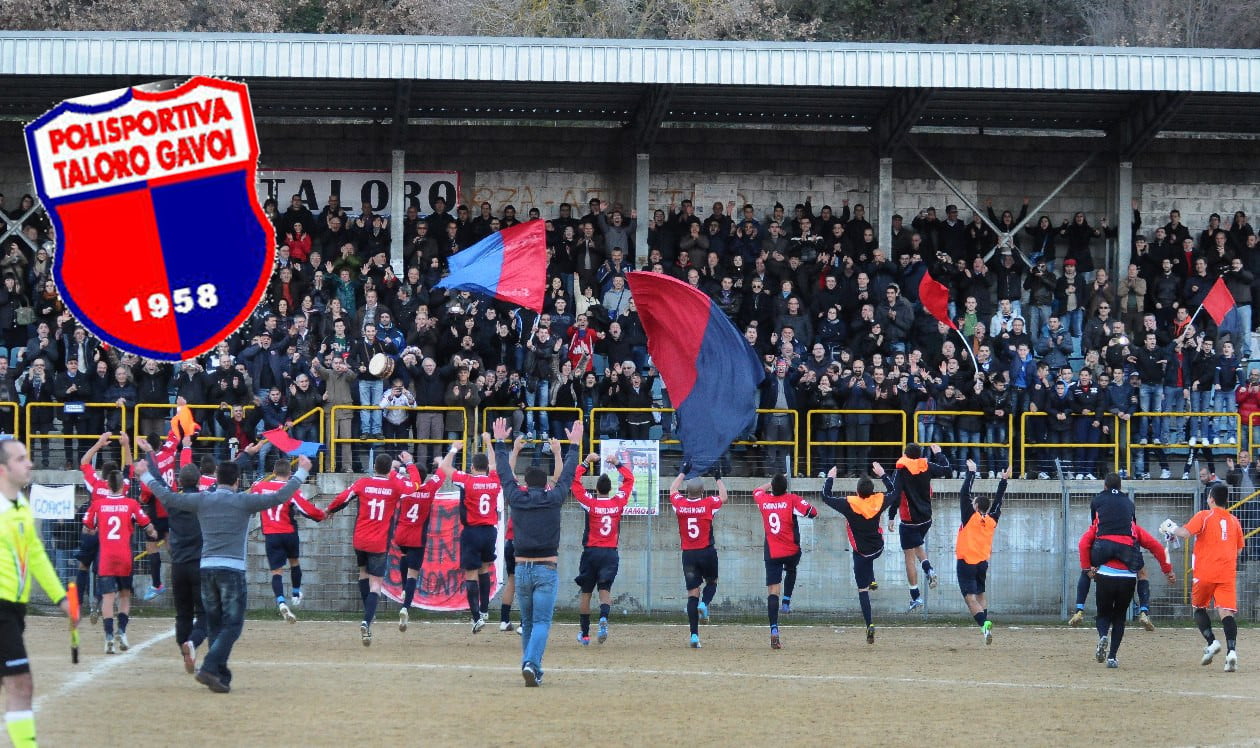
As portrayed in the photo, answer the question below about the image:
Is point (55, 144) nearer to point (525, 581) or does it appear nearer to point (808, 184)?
point (525, 581)

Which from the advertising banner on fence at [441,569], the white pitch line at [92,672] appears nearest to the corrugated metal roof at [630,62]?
the advertising banner on fence at [441,569]

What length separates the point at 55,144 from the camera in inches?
570

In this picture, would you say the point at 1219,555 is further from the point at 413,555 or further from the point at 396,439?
the point at 396,439

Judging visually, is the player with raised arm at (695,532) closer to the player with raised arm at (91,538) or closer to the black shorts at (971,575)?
the black shorts at (971,575)

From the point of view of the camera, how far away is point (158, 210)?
14.7 meters

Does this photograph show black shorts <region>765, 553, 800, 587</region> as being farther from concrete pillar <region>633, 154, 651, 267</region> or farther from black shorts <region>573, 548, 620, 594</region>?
concrete pillar <region>633, 154, 651, 267</region>

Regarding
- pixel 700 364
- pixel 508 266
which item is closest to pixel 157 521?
pixel 508 266

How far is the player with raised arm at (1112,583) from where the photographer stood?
677 inches

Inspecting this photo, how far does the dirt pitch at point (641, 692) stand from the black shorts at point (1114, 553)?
1.19 m

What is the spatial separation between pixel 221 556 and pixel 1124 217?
2076 centimetres

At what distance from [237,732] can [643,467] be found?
11.2 m

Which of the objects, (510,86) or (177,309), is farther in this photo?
(510,86)

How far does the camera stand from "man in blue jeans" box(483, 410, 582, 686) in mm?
14516

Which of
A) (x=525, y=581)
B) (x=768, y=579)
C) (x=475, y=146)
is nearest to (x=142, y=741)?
(x=525, y=581)
